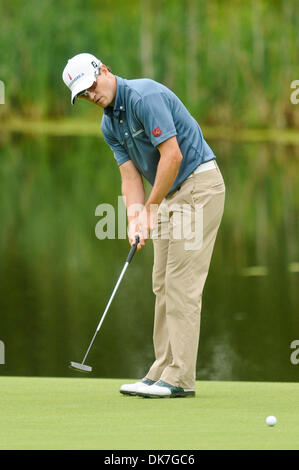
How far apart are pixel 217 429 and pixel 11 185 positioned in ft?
67.6

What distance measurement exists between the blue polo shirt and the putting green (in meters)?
0.87

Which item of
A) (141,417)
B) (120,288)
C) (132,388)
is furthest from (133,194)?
(120,288)

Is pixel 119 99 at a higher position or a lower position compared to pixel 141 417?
higher

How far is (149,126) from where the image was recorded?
427cm

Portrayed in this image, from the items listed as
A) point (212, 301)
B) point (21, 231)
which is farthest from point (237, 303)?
point (21, 231)

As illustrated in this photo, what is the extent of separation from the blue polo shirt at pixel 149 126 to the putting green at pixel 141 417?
867mm

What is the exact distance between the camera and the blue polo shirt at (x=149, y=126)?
428 cm

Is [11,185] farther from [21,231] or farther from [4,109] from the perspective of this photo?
[4,109]

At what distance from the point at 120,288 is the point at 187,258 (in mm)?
8224
